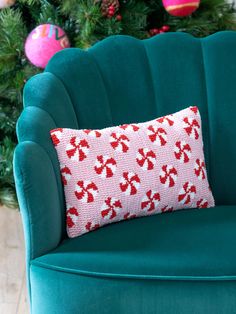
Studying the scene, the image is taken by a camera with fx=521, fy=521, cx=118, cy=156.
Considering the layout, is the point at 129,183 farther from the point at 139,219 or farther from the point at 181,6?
the point at 181,6

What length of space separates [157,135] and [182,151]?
77 millimetres

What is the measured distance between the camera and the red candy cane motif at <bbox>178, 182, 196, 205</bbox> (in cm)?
130

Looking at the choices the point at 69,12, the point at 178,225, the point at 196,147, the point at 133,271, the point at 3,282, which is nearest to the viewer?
the point at 133,271

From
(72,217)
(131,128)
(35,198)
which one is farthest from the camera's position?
(131,128)

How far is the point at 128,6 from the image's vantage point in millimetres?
1480

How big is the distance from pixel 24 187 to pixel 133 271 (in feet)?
0.90

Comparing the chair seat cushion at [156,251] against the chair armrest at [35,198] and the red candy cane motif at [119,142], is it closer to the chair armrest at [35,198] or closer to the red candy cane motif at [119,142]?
the chair armrest at [35,198]

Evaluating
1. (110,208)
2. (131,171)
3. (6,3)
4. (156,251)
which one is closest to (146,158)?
(131,171)

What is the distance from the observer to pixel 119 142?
1255 mm

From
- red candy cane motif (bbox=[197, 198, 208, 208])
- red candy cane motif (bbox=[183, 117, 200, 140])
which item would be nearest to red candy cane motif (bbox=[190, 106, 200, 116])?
red candy cane motif (bbox=[183, 117, 200, 140])

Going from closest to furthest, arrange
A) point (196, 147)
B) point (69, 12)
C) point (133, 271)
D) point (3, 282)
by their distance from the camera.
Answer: point (133, 271), point (196, 147), point (69, 12), point (3, 282)

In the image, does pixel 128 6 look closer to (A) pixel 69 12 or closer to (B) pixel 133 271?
(A) pixel 69 12

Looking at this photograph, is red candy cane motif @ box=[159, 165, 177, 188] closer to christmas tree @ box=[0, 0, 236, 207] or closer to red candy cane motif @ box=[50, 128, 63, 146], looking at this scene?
red candy cane motif @ box=[50, 128, 63, 146]

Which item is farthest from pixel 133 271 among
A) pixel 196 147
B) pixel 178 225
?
pixel 196 147
